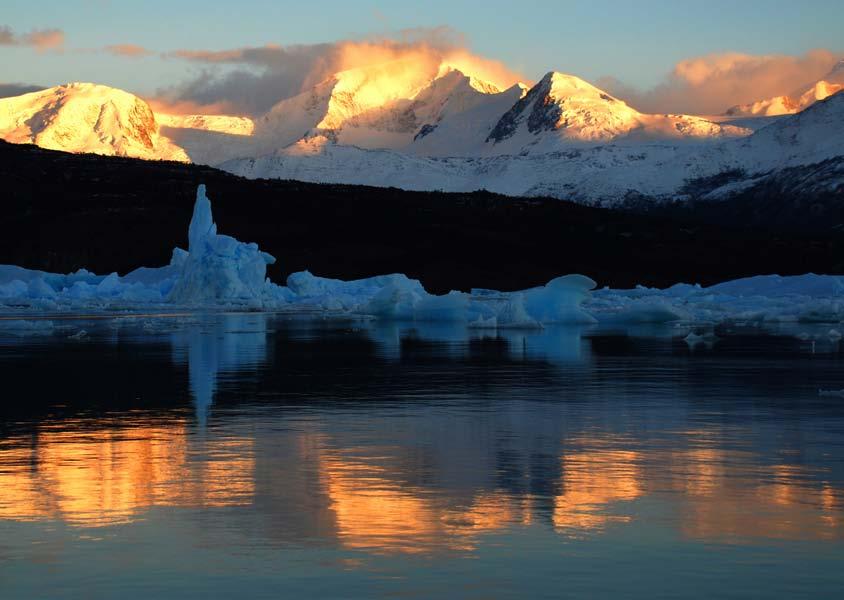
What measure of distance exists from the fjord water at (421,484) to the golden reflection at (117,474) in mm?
46

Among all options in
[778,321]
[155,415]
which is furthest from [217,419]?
[778,321]

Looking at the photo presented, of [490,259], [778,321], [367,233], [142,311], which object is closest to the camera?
[778,321]

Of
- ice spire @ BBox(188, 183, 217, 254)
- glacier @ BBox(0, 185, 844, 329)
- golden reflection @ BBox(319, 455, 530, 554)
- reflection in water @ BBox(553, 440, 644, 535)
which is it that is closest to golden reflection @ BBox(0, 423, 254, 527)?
golden reflection @ BBox(319, 455, 530, 554)

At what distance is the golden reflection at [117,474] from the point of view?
1198 centimetres

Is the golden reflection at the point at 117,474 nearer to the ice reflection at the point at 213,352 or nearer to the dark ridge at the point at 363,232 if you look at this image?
the ice reflection at the point at 213,352

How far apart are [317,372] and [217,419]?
354 inches

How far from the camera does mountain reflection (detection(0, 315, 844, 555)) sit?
11.3 m

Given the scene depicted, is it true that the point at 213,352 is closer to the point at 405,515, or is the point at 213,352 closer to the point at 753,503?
the point at 405,515

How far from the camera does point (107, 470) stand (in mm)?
14047

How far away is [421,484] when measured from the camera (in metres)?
13.1

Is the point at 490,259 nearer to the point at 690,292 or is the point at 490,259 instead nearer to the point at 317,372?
the point at 690,292

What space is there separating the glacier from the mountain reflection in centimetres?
2550

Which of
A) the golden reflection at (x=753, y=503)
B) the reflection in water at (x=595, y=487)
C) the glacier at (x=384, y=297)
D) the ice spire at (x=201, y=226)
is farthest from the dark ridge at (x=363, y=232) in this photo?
the golden reflection at (x=753, y=503)

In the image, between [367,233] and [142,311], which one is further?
[367,233]
